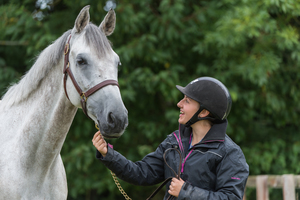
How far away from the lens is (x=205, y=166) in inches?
77.4

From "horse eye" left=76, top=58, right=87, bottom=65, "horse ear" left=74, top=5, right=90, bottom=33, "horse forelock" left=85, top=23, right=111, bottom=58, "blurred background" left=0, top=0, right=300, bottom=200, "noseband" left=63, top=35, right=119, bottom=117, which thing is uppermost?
"horse ear" left=74, top=5, right=90, bottom=33

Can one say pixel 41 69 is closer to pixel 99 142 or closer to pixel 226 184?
pixel 99 142

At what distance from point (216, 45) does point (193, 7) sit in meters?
0.90

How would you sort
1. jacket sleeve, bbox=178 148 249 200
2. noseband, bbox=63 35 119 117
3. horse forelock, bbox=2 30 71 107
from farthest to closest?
horse forelock, bbox=2 30 71 107
noseband, bbox=63 35 119 117
jacket sleeve, bbox=178 148 249 200

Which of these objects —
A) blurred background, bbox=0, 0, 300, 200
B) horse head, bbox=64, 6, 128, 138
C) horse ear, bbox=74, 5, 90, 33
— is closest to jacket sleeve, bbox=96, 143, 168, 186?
horse head, bbox=64, 6, 128, 138

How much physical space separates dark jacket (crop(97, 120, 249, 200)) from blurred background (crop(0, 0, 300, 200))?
2.58m

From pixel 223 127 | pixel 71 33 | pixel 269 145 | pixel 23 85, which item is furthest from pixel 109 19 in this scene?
pixel 269 145

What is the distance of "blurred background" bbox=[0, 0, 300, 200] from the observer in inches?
188

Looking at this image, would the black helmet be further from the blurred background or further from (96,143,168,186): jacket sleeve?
the blurred background

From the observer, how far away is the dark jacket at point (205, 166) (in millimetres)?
1873

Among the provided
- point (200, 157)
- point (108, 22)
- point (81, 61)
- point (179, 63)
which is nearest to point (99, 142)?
point (81, 61)

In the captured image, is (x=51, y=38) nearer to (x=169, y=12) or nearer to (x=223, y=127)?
(x=169, y=12)

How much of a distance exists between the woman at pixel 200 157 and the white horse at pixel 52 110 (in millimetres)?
293

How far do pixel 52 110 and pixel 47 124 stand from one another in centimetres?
10
